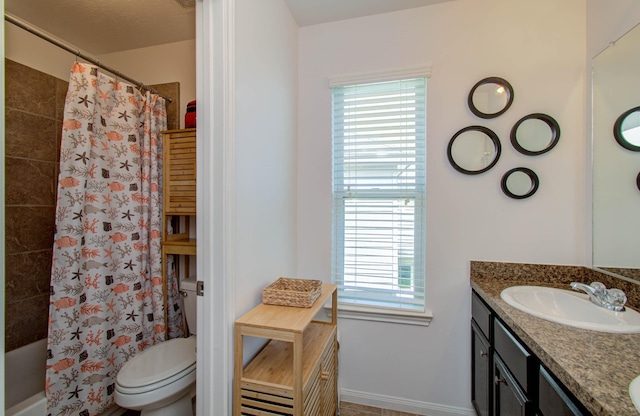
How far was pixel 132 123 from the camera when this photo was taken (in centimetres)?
187

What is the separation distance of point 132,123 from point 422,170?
203cm

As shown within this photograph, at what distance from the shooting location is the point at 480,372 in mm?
1496

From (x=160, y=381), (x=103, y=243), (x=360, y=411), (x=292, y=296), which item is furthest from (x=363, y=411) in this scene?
(x=103, y=243)

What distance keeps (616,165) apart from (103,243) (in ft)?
9.67

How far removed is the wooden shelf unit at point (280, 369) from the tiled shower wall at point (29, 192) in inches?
64.9

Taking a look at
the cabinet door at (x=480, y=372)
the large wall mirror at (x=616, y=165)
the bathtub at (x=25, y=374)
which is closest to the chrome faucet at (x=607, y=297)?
the large wall mirror at (x=616, y=165)

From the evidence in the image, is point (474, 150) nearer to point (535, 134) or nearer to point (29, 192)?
point (535, 134)

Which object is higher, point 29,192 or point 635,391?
A: point 29,192

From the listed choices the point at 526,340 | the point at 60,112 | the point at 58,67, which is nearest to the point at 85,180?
the point at 60,112

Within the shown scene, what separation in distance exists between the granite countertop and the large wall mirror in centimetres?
60

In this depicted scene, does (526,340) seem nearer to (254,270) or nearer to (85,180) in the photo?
(254,270)

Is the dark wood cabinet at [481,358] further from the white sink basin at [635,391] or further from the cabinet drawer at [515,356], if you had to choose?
the white sink basin at [635,391]

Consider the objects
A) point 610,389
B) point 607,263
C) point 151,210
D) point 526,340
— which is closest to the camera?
point 610,389

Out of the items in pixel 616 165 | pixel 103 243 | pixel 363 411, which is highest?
pixel 616 165
